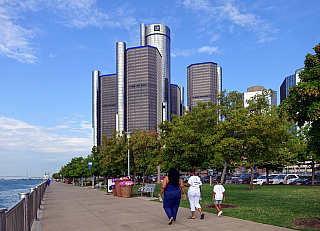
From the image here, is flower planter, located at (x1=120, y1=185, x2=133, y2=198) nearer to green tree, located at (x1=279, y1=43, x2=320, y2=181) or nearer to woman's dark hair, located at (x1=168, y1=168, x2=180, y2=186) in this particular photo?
woman's dark hair, located at (x1=168, y1=168, x2=180, y2=186)

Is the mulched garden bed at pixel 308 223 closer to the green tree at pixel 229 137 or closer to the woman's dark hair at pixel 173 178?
the woman's dark hair at pixel 173 178

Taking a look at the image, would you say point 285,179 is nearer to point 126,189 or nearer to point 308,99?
point 126,189

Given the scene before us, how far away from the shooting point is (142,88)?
188500mm

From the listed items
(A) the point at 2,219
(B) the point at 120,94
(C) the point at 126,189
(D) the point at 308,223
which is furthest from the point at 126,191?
(B) the point at 120,94

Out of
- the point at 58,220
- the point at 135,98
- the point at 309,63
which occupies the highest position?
the point at 135,98

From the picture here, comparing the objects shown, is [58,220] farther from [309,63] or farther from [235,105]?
[235,105]

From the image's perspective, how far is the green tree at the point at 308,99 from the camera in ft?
25.9

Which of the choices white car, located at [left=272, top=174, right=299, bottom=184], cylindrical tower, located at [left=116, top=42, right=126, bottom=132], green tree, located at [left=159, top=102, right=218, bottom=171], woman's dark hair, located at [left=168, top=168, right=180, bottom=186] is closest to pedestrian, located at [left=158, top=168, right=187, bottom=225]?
woman's dark hair, located at [left=168, top=168, right=180, bottom=186]

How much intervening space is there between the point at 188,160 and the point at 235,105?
5.25 meters

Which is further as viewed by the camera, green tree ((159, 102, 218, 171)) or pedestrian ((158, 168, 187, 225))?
green tree ((159, 102, 218, 171))

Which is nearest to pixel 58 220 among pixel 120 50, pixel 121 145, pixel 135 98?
pixel 121 145

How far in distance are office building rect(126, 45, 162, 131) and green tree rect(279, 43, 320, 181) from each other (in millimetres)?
174788

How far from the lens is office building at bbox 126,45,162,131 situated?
185500 mm

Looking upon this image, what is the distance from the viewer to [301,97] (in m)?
8.31
